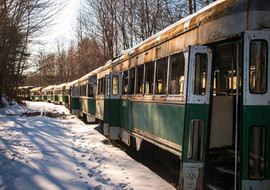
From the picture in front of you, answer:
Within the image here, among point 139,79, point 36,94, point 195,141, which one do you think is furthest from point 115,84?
point 36,94

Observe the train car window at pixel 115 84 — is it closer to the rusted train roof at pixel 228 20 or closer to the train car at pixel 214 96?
the train car at pixel 214 96

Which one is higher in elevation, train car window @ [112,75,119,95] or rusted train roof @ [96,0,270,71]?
rusted train roof @ [96,0,270,71]

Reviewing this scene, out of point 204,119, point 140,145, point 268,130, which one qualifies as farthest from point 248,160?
point 140,145

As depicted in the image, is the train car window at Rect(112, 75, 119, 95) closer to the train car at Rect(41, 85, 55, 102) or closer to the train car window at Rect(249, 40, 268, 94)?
the train car window at Rect(249, 40, 268, 94)

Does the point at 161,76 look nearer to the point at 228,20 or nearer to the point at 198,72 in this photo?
the point at 198,72

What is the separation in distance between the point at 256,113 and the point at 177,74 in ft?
5.46

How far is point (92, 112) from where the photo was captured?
548 inches

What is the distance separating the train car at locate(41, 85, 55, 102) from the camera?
138 feet

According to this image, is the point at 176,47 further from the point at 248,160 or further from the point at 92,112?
the point at 92,112

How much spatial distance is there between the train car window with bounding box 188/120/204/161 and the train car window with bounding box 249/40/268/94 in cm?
89

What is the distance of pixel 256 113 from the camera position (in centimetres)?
320

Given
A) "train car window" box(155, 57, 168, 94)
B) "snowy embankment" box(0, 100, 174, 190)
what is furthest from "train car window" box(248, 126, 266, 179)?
"train car window" box(155, 57, 168, 94)

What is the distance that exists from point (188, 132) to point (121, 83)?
477 centimetres

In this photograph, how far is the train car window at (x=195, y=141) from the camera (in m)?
3.77
